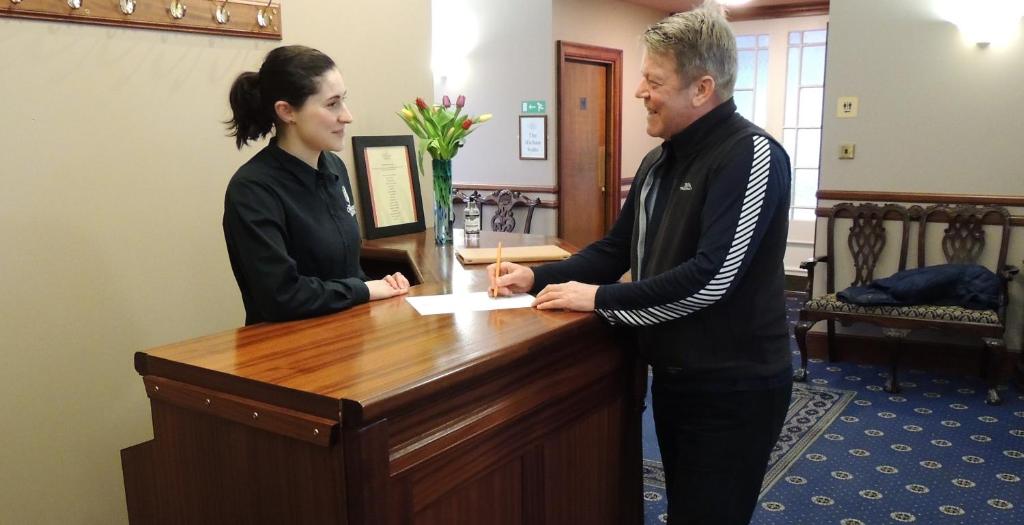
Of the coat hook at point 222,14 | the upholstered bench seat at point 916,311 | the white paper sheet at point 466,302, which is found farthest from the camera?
the upholstered bench seat at point 916,311

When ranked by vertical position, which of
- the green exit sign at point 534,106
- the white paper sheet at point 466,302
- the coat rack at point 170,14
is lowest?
the white paper sheet at point 466,302

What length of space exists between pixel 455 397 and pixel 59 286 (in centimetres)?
134

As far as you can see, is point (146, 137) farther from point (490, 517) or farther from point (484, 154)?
point (484, 154)

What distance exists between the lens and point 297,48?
2.02 metres

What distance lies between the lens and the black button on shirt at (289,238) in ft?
6.05

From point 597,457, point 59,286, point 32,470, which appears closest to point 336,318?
point 597,457

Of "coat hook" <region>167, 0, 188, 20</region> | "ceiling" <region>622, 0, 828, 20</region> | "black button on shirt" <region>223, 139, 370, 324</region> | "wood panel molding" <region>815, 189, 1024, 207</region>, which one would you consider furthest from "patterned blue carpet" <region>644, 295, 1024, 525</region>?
"ceiling" <region>622, 0, 828, 20</region>

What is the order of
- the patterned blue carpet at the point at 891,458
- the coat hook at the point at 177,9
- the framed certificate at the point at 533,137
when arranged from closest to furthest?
the coat hook at the point at 177,9 < the patterned blue carpet at the point at 891,458 < the framed certificate at the point at 533,137

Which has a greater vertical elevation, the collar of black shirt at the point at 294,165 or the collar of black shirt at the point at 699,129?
the collar of black shirt at the point at 699,129

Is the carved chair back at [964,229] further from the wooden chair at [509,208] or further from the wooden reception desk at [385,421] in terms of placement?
the wooden reception desk at [385,421]

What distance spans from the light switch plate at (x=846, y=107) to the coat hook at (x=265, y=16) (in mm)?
3308

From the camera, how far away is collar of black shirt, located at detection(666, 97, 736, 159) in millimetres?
1703

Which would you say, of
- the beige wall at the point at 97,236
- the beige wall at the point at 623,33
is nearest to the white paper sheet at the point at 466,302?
the beige wall at the point at 97,236

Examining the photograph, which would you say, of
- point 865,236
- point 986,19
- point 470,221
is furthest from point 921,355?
point 470,221
